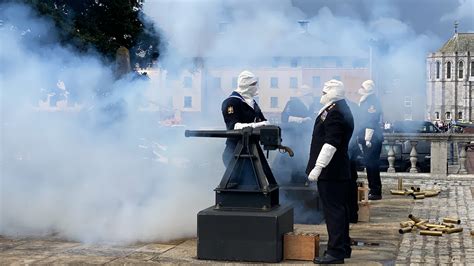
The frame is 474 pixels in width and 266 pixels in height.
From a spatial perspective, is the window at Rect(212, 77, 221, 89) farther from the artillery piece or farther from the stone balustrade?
the stone balustrade

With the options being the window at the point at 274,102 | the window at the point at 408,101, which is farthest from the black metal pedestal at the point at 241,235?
the window at the point at 408,101

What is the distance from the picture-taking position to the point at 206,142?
12289 mm

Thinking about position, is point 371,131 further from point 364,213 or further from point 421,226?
point 421,226

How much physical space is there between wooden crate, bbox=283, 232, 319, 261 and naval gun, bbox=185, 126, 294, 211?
16.3 inches

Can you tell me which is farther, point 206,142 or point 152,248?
point 206,142

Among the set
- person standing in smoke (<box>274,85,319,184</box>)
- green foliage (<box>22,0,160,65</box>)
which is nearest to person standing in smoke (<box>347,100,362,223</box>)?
person standing in smoke (<box>274,85,319,184</box>)

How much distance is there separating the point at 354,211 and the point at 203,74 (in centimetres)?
364

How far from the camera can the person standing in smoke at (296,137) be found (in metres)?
11.4

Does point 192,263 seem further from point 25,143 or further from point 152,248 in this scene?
point 25,143

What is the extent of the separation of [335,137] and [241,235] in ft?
4.67

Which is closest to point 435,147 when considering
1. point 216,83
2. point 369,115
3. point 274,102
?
point 369,115

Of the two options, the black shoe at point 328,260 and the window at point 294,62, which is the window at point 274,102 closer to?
the window at point 294,62

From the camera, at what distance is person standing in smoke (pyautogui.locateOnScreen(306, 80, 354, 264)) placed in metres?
7.64

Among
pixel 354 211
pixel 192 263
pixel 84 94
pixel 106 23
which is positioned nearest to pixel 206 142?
pixel 84 94
